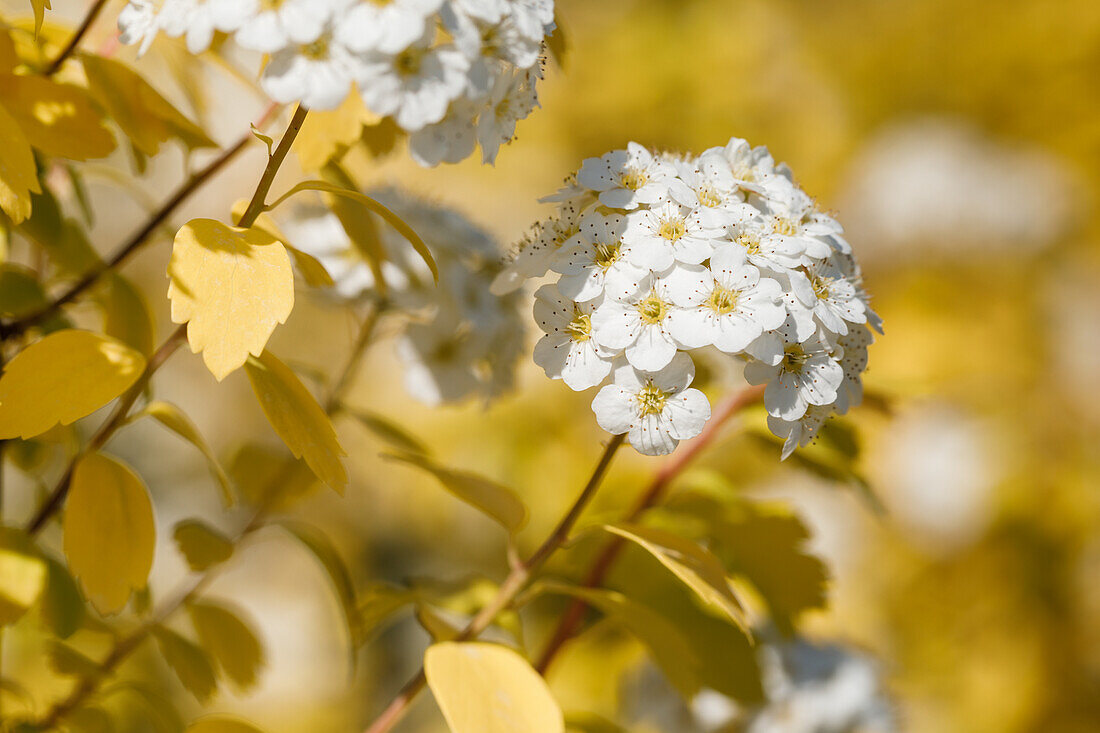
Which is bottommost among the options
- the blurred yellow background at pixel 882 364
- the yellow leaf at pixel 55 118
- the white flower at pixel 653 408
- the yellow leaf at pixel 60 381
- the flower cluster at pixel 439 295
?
the yellow leaf at pixel 60 381

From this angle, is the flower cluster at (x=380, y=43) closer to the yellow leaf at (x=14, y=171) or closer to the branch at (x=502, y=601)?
the yellow leaf at (x=14, y=171)

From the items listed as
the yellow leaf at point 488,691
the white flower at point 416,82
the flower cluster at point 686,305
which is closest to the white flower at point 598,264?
the flower cluster at point 686,305

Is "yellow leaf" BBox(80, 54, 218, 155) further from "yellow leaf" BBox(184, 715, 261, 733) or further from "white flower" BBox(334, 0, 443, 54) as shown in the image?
"yellow leaf" BBox(184, 715, 261, 733)

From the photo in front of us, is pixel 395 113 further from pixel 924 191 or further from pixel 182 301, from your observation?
pixel 924 191

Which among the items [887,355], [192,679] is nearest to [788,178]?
[192,679]

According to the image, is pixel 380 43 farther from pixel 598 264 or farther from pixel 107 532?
pixel 107 532

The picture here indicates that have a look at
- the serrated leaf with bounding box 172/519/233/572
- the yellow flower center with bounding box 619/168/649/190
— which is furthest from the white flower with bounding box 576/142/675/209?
the serrated leaf with bounding box 172/519/233/572
